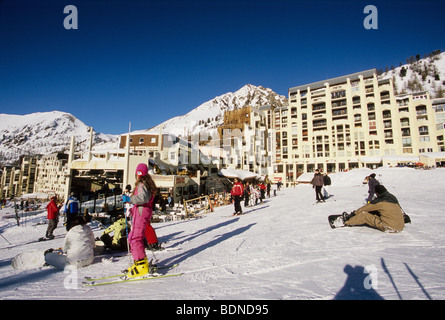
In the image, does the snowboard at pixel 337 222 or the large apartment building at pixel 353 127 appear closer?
the snowboard at pixel 337 222

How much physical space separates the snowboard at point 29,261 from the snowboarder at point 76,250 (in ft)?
0.43

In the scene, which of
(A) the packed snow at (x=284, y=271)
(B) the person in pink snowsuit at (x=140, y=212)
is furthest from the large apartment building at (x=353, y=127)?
(B) the person in pink snowsuit at (x=140, y=212)

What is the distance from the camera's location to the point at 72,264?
145 inches

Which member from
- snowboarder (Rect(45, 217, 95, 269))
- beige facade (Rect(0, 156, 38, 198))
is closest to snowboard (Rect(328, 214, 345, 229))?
snowboarder (Rect(45, 217, 95, 269))

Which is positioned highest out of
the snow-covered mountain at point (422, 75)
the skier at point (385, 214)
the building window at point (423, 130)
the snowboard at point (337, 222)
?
the snow-covered mountain at point (422, 75)

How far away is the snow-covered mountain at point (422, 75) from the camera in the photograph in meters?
104

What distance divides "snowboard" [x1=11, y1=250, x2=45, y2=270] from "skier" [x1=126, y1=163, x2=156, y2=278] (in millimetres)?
1950

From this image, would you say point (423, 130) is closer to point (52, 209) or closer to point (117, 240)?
point (117, 240)

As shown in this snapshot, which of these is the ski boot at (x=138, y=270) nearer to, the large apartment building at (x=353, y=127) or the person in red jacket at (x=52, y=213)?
the person in red jacket at (x=52, y=213)
